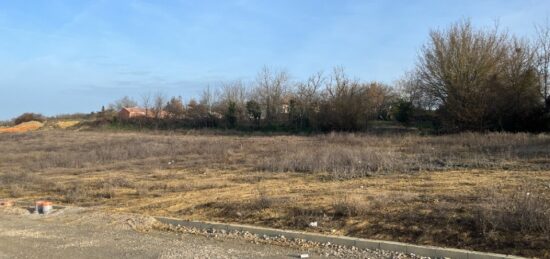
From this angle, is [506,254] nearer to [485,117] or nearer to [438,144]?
[438,144]

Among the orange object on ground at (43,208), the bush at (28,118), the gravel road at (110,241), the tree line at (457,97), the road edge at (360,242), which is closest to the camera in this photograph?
the road edge at (360,242)

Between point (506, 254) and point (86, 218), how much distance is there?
819 centimetres

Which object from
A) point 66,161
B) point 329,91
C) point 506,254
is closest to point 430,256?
point 506,254

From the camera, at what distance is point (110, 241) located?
8.80 metres

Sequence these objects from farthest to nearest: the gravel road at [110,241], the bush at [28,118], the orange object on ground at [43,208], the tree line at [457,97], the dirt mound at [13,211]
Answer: the bush at [28,118] → the tree line at [457,97] → the dirt mound at [13,211] → the orange object on ground at [43,208] → the gravel road at [110,241]

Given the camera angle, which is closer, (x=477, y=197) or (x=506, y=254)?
(x=506, y=254)

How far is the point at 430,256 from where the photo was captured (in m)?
7.04

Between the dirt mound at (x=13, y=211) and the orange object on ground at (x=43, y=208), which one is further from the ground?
the orange object on ground at (x=43, y=208)

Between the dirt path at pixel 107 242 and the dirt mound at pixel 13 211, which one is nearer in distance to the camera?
the dirt path at pixel 107 242

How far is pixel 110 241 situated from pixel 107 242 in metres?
0.08

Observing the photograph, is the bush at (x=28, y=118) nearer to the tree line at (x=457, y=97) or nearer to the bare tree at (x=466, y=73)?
the tree line at (x=457, y=97)

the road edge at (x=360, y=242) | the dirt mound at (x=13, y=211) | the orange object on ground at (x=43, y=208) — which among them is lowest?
the dirt mound at (x=13, y=211)

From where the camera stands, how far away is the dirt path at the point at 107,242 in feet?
25.5

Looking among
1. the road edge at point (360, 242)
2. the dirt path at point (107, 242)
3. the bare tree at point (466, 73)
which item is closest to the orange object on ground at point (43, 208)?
the dirt path at point (107, 242)
